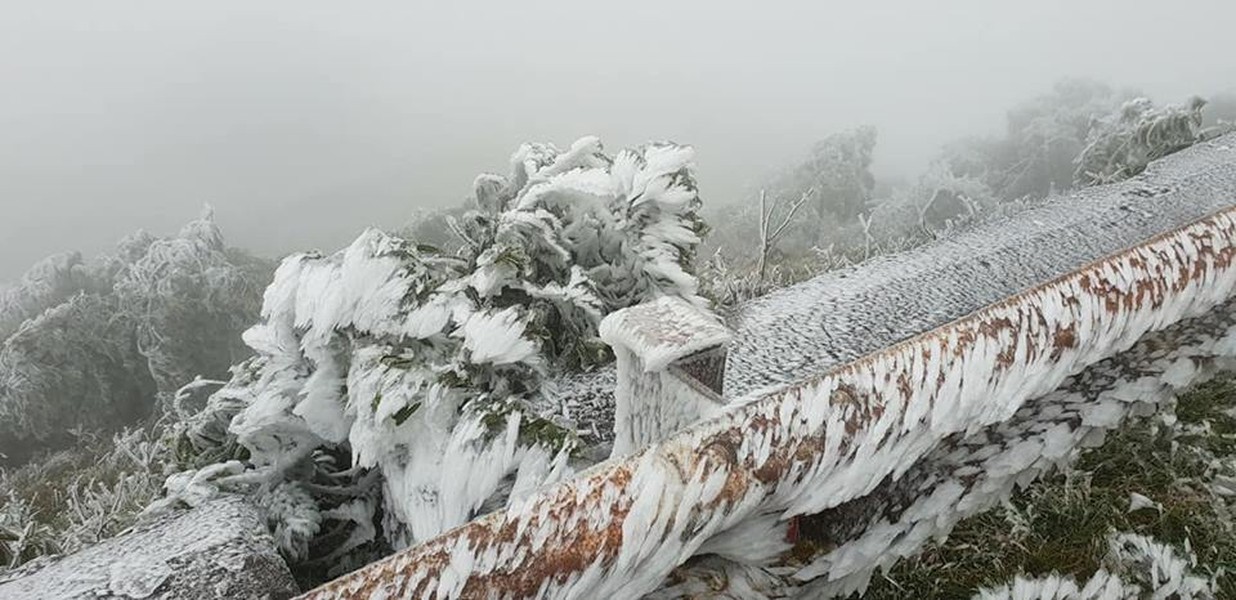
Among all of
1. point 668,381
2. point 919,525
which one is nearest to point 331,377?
point 668,381

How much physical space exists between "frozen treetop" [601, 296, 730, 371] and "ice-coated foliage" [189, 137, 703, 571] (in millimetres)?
484

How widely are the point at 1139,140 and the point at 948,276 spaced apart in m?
6.22

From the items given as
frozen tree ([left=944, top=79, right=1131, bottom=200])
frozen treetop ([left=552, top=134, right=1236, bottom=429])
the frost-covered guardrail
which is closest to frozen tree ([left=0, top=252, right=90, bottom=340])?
frozen treetop ([left=552, top=134, right=1236, bottom=429])

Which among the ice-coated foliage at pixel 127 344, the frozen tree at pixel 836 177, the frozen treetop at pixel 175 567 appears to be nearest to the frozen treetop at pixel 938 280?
the frozen treetop at pixel 175 567

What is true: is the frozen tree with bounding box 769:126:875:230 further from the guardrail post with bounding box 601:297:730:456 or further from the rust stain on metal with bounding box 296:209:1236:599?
the guardrail post with bounding box 601:297:730:456

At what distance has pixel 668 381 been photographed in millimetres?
2516

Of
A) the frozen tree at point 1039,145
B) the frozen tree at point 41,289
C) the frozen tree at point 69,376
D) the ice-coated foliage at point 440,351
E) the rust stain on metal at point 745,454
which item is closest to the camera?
the rust stain on metal at point 745,454

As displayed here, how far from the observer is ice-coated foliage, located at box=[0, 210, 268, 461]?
40.4 ft

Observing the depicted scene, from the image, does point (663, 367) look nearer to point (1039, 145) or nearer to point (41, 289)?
point (41, 289)

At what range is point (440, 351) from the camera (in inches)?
133

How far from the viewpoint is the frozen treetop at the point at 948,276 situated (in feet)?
11.8

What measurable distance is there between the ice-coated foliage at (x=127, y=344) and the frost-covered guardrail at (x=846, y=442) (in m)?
12.3

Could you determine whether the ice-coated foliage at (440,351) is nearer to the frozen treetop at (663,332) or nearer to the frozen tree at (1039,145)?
the frozen treetop at (663,332)

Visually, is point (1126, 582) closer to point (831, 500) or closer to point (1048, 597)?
point (1048, 597)
